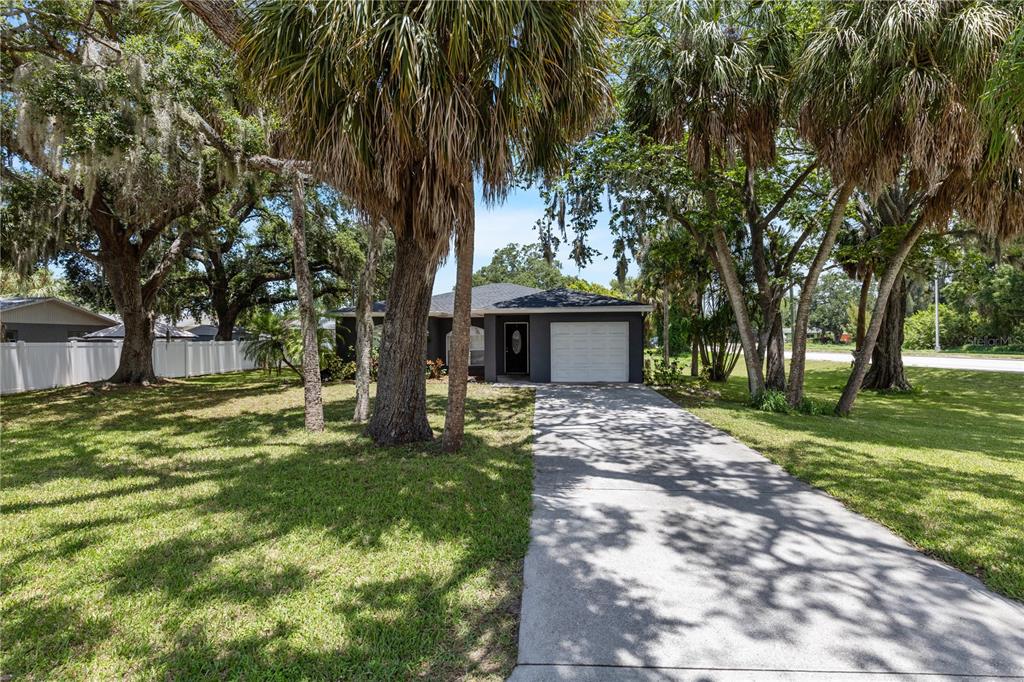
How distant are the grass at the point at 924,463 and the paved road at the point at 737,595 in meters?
0.31

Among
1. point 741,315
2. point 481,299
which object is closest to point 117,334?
point 481,299

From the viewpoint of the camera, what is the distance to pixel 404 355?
22.4ft

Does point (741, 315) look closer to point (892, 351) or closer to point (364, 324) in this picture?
point (892, 351)

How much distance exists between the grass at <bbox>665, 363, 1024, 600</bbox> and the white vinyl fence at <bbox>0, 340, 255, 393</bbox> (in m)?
13.7

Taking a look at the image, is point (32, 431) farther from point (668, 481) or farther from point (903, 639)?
point (903, 639)

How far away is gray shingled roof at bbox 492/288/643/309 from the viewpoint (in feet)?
48.2

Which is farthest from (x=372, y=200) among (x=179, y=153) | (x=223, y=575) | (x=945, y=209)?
(x=945, y=209)

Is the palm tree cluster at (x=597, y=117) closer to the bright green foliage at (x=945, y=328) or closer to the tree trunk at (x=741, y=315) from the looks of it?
the tree trunk at (x=741, y=315)

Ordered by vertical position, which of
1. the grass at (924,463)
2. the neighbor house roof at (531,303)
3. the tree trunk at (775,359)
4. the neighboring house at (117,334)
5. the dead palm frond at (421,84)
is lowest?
the grass at (924,463)

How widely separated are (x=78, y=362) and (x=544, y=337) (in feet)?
46.5

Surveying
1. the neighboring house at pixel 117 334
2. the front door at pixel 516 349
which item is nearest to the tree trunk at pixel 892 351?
the front door at pixel 516 349

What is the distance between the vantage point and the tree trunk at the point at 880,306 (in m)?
8.99

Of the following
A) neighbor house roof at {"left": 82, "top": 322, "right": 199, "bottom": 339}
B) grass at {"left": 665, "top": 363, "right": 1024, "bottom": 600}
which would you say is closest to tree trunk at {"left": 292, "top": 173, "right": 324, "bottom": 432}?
grass at {"left": 665, "top": 363, "right": 1024, "bottom": 600}

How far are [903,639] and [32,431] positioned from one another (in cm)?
1146
